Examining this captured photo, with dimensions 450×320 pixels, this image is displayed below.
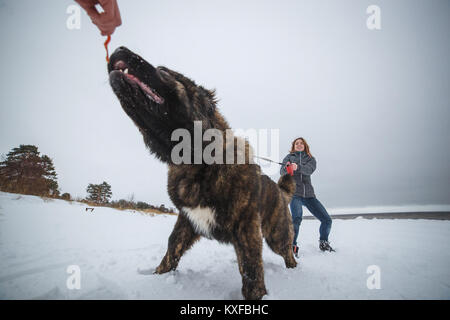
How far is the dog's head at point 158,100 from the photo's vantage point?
1778mm

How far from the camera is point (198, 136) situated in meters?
2.04

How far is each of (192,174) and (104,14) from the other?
207 centimetres

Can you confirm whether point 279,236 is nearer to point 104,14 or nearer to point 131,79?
point 131,79

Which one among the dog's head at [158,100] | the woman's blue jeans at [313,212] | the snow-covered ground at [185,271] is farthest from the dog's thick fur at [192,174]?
the woman's blue jeans at [313,212]

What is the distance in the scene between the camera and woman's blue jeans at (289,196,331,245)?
391 cm

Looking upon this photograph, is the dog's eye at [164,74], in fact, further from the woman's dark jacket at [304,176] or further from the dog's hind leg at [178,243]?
the woman's dark jacket at [304,176]

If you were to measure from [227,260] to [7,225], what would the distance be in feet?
13.8

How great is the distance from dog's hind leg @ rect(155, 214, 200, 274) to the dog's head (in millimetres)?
972

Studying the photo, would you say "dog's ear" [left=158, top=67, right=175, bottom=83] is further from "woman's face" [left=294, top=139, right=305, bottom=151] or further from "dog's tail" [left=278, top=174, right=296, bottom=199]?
"woman's face" [left=294, top=139, right=305, bottom=151]

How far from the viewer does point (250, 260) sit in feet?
5.87

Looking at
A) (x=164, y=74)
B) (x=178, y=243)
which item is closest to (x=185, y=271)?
(x=178, y=243)
